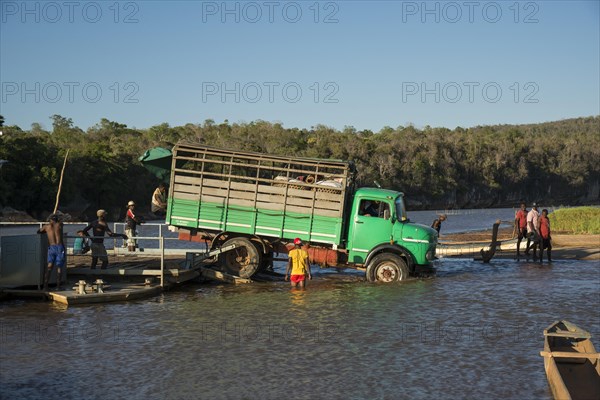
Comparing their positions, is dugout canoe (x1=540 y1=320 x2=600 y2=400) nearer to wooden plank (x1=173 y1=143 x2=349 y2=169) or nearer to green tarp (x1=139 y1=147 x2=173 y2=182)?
wooden plank (x1=173 y1=143 x2=349 y2=169)

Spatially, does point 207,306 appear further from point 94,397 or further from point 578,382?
point 578,382

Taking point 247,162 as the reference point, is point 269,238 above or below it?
below

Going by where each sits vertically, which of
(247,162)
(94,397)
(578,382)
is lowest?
(94,397)

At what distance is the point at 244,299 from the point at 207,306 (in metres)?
1.22

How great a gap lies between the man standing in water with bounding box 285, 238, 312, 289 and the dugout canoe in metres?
8.32

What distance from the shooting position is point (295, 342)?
1372cm

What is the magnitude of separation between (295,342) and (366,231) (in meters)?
7.19

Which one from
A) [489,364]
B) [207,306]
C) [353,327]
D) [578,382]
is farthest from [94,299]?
[578,382]

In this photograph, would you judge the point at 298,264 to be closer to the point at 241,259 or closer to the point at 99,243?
the point at 241,259

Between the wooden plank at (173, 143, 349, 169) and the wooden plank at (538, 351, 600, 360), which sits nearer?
the wooden plank at (538, 351, 600, 360)

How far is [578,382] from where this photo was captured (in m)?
10.1

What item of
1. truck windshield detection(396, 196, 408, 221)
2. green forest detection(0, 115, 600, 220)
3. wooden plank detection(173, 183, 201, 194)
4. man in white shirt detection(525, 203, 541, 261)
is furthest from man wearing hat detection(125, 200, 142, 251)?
green forest detection(0, 115, 600, 220)

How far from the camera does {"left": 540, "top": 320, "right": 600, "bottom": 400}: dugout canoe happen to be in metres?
9.64

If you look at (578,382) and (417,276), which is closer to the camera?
(578,382)
